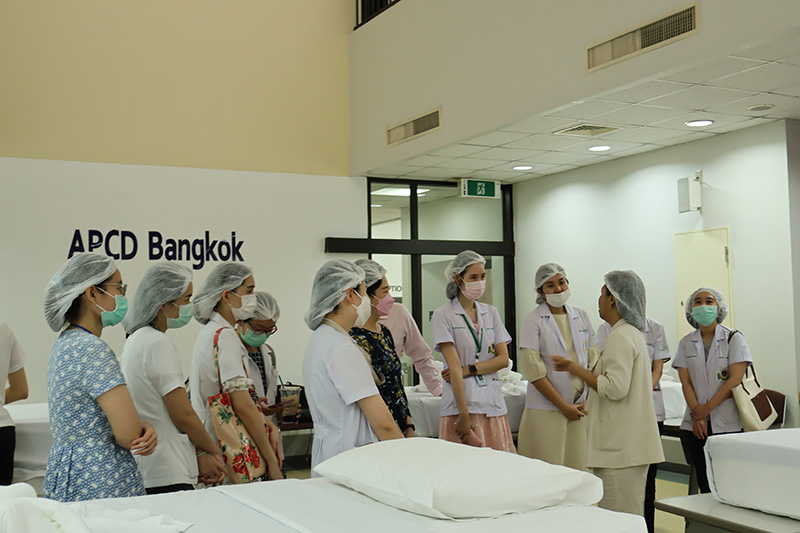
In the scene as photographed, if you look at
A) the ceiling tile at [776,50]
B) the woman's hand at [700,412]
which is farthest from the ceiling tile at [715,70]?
the woman's hand at [700,412]

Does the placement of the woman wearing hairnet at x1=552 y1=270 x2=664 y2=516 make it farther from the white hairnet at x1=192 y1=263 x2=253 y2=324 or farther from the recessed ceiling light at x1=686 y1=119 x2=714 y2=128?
the recessed ceiling light at x1=686 y1=119 x2=714 y2=128

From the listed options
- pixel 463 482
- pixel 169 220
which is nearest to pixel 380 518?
pixel 463 482

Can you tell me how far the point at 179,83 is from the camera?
319 inches

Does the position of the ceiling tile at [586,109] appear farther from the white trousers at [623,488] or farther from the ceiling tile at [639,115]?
the white trousers at [623,488]

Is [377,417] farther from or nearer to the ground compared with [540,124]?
nearer to the ground

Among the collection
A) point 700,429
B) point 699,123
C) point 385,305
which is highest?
point 699,123

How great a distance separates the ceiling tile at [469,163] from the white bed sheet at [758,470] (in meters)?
5.01

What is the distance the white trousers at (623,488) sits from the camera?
422 centimetres

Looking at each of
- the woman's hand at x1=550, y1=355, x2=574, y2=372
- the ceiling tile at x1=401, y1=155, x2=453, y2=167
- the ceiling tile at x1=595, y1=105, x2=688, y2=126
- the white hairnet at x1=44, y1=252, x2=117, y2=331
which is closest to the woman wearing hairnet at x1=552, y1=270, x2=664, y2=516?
the woman's hand at x1=550, y1=355, x2=574, y2=372

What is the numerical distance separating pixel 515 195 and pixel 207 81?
3.82m

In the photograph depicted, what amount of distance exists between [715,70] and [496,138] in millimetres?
2315

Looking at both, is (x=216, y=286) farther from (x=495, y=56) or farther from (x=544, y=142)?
(x=544, y=142)

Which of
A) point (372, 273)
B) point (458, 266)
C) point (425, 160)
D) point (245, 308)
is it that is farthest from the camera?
point (425, 160)

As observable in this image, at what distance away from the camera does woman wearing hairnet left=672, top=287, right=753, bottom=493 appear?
5105 millimetres
